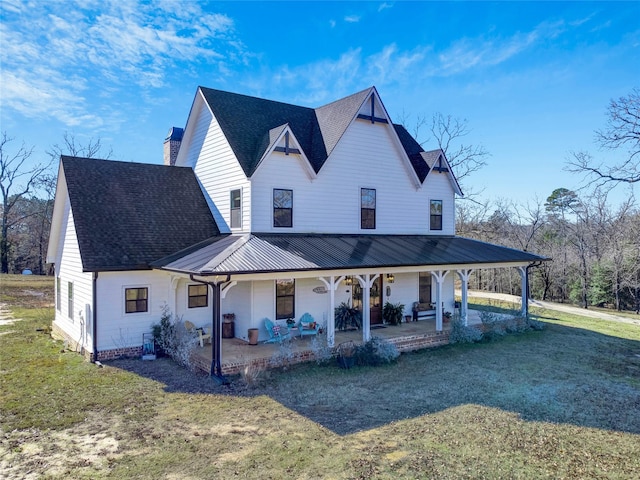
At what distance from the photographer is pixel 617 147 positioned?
23031 millimetres

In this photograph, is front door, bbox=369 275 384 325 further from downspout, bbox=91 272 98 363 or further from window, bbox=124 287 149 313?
downspout, bbox=91 272 98 363

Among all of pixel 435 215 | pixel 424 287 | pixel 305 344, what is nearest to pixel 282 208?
pixel 305 344

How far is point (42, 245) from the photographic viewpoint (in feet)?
143

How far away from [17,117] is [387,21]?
29892 mm

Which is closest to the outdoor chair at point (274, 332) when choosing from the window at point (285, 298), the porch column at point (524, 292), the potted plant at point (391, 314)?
the window at point (285, 298)

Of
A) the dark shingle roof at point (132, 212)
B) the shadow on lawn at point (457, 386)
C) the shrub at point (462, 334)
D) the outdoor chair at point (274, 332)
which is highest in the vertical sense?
the dark shingle roof at point (132, 212)

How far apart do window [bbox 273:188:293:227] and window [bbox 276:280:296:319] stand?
223cm

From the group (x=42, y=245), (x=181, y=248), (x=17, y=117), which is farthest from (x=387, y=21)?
(x=42, y=245)

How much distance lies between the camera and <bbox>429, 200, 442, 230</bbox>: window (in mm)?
20125

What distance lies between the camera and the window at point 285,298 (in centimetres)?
1460

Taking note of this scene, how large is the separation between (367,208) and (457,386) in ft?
29.2

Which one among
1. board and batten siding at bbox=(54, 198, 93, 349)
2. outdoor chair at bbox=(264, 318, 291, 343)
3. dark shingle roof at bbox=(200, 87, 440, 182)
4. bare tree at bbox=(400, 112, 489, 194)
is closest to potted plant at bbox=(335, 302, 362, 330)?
outdoor chair at bbox=(264, 318, 291, 343)

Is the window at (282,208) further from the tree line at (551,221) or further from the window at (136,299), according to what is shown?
the tree line at (551,221)

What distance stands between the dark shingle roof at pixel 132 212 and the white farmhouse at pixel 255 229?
2.1 inches
